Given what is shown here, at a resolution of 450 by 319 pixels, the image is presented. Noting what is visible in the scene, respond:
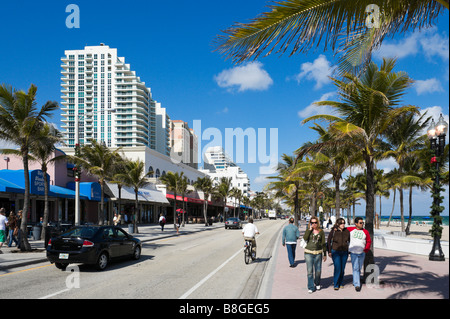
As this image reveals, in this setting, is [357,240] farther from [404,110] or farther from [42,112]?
[42,112]

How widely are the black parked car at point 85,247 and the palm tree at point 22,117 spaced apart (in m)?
5.51

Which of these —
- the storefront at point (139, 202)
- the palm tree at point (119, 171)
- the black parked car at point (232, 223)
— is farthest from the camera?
the black parked car at point (232, 223)

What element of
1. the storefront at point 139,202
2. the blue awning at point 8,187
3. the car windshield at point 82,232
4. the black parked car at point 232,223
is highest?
the blue awning at point 8,187

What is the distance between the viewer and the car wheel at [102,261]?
40.4ft

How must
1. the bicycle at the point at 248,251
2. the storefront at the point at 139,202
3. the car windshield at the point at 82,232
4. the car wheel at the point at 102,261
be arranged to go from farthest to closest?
the storefront at the point at 139,202 → the bicycle at the point at 248,251 → the car windshield at the point at 82,232 → the car wheel at the point at 102,261

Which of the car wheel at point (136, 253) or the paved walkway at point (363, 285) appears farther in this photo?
the car wheel at point (136, 253)

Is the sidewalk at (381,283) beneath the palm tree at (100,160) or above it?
beneath

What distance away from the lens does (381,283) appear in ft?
31.7

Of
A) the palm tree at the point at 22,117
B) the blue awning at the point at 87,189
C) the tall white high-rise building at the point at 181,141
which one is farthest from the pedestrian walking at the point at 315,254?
the tall white high-rise building at the point at 181,141

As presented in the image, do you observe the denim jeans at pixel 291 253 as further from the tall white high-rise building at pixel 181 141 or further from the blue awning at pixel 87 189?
the tall white high-rise building at pixel 181 141

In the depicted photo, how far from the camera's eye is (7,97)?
53.9 ft

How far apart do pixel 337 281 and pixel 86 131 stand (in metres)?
135

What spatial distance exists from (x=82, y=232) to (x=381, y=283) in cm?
928

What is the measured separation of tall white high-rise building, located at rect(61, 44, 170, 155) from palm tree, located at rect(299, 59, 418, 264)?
4895 inches
